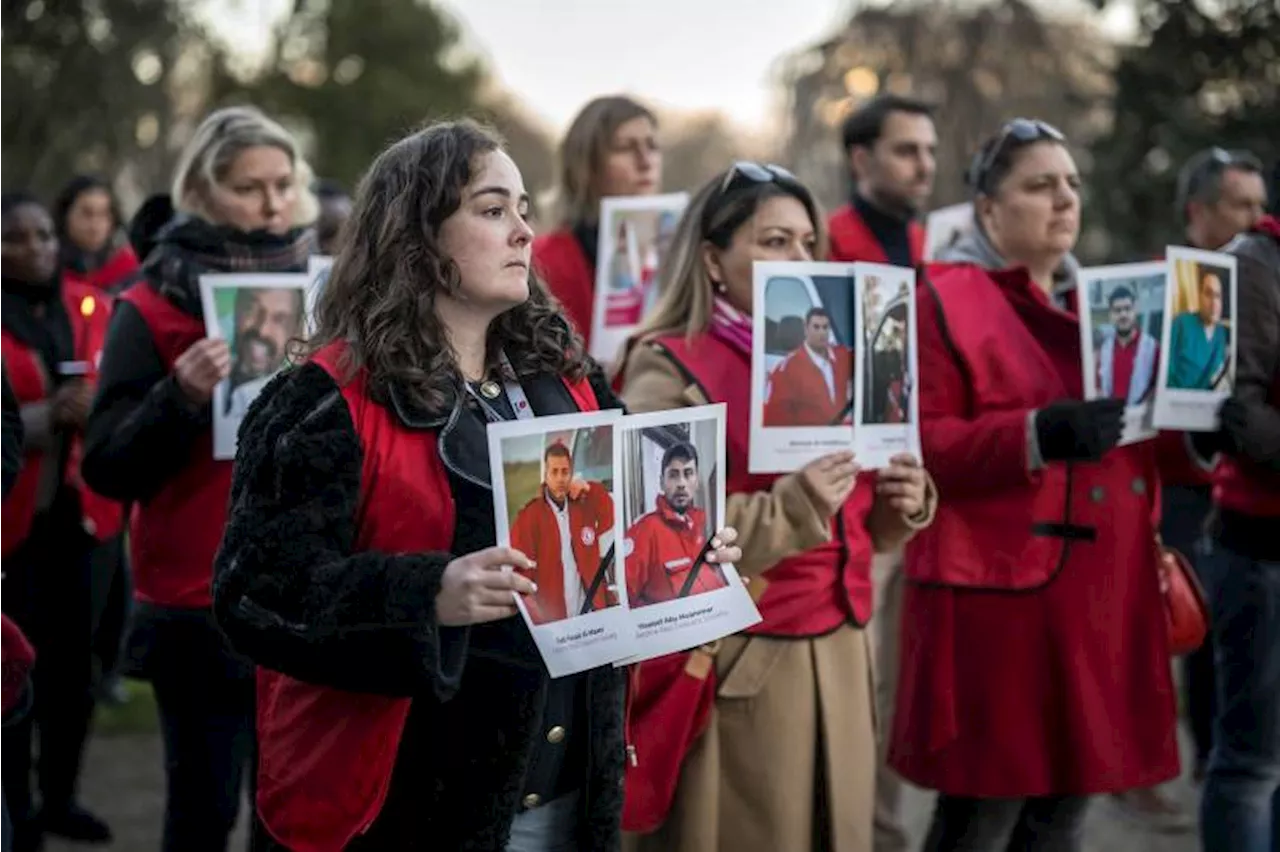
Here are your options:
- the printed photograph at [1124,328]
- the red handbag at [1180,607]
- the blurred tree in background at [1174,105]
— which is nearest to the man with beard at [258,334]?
the printed photograph at [1124,328]

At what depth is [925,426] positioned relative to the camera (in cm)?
396

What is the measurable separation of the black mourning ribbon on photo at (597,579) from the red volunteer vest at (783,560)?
96 centimetres

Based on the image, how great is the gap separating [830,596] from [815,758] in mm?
371

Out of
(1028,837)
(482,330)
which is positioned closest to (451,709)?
(482,330)

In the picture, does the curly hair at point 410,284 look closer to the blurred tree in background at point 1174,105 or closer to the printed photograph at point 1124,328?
the printed photograph at point 1124,328

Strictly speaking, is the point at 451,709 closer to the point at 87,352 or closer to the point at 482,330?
the point at 482,330

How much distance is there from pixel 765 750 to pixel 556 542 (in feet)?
3.93

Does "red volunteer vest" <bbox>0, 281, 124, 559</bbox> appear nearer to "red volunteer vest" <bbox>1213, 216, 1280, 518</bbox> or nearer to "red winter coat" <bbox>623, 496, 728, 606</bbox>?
"red winter coat" <bbox>623, 496, 728, 606</bbox>

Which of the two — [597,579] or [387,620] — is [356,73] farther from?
[387,620]

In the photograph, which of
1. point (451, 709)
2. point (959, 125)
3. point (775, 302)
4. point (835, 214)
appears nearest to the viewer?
point (451, 709)

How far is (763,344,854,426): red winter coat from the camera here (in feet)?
11.1

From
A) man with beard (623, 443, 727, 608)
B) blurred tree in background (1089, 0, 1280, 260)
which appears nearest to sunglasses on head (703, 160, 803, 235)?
man with beard (623, 443, 727, 608)

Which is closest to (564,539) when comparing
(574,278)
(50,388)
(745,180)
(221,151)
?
(745,180)

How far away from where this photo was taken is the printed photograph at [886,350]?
3516mm
